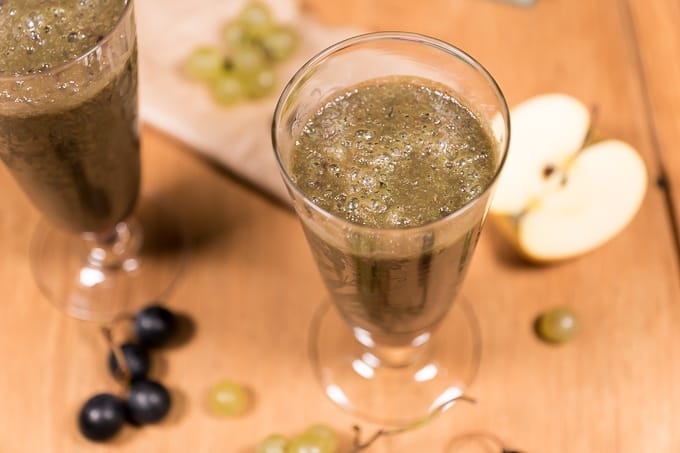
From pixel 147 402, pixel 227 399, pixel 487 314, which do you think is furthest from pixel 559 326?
pixel 147 402

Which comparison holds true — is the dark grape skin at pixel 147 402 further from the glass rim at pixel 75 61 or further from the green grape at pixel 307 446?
the glass rim at pixel 75 61

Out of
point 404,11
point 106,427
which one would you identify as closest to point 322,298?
point 106,427

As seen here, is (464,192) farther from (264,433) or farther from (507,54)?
(507,54)

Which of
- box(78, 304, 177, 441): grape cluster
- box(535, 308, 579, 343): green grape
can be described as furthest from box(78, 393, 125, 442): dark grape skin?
box(535, 308, 579, 343): green grape

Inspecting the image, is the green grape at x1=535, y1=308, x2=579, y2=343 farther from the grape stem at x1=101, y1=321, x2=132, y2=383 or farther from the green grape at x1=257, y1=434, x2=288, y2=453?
the grape stem at x1=101, y1=321, x2=132, y2=383

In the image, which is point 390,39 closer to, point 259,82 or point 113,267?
point 259,82

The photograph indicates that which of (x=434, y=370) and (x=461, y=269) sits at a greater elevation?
(x=461, y=269)

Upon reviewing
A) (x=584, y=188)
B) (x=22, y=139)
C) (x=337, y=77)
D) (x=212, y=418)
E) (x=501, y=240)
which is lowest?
(x=212, y=418)
